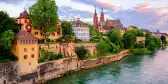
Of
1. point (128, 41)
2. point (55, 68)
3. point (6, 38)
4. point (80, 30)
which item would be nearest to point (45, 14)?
point (55, 68)

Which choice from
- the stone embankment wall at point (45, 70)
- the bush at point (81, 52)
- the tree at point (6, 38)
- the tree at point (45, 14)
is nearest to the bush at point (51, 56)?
the stone embankment wall at point (45, 70)

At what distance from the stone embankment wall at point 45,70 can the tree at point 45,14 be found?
713 centimetres

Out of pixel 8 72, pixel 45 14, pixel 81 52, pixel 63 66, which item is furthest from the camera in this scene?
pixel 81 52

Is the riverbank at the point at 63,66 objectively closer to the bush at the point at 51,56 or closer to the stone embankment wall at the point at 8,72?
the bush at the point at 51,56

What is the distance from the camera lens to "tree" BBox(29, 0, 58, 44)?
149ft

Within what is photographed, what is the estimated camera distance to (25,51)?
114ft

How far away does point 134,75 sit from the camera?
143 feet

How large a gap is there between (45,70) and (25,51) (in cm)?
533

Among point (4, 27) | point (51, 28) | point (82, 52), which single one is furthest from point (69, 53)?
point (4, 27)

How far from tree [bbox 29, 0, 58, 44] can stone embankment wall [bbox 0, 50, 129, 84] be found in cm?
713

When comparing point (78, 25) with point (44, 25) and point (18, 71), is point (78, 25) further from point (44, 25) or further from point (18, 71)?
point (18, 71)

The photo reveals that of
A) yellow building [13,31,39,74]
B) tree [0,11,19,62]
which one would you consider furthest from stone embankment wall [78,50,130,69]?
tree [0,11,19,62]

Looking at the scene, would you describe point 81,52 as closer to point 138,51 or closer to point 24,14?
point 24,14

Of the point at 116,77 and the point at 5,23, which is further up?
the point at 5,23
